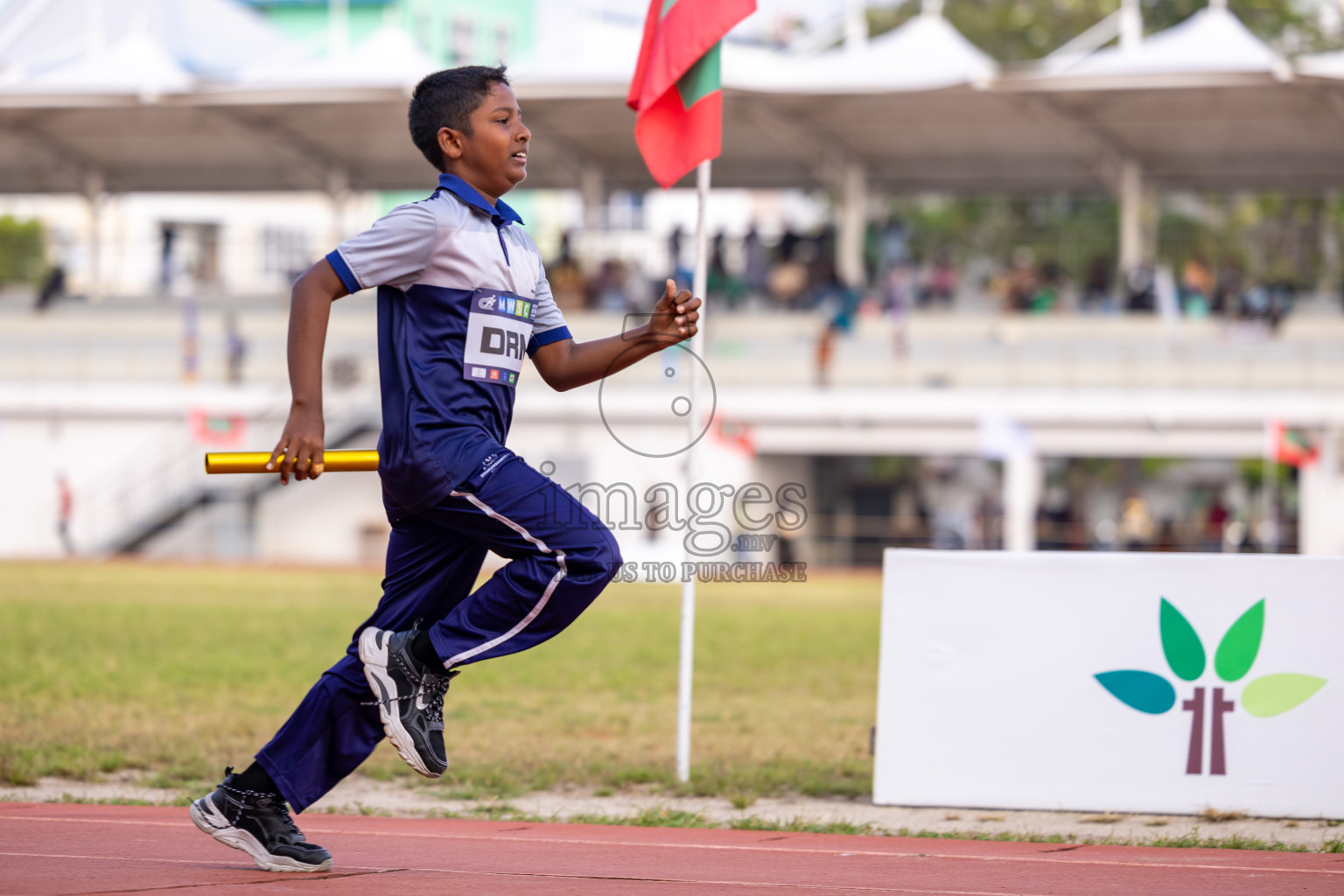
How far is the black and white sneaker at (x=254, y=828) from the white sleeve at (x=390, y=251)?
58.2 inches

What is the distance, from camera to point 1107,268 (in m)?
32.4

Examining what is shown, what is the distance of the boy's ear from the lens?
4719 millimetres

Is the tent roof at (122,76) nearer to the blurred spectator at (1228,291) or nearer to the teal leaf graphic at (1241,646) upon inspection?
the blurred spectator at (1228,291)

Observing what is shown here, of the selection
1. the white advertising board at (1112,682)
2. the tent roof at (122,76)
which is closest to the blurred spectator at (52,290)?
the tent roof at (122,76)

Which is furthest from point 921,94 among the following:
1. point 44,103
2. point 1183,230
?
point 1183,230

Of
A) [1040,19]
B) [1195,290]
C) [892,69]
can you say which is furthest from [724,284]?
[1040,19]

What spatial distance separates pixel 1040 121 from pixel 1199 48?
343 centimetres

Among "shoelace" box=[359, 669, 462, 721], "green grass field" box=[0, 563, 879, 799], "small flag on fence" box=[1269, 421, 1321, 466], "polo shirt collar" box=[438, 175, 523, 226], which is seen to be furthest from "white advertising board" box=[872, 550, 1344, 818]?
"small flag on fence" box=[1269, 421, 1321, 466]

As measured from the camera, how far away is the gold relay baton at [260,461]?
4.31 m

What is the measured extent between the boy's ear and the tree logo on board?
359 centimetres

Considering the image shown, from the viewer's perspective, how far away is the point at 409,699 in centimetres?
455

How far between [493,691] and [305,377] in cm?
732

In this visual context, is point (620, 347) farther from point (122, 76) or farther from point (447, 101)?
point (122, 76)

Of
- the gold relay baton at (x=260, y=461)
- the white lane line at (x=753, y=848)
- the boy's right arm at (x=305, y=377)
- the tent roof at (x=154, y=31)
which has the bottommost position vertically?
the white lane line at (x=753, y=848)
